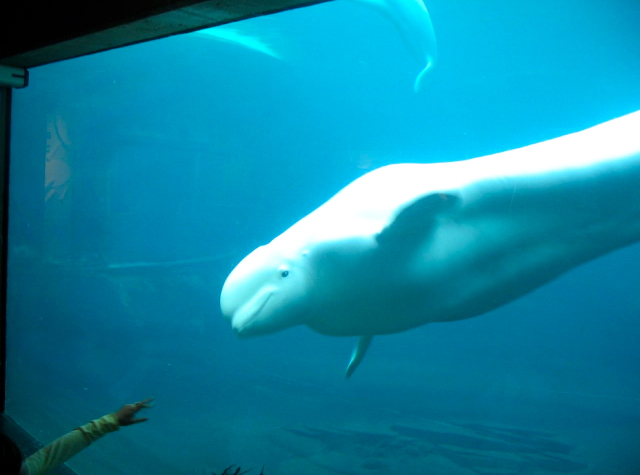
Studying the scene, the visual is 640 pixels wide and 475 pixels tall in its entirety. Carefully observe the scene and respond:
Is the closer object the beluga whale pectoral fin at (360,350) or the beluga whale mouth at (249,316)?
the beluga whale mouth at (249,316)

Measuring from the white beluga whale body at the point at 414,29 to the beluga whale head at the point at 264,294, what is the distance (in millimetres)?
6759

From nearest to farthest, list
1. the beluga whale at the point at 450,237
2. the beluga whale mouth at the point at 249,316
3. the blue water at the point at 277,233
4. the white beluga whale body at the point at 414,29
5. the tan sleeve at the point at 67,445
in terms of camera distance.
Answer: the tan sleeve at the point at 67,445
the beluga whale at the point at 450,237
the beluga whale mouth at the point at 249,316
the blue water at the point at 277,233
the white beluga whale body at the point at 414,29

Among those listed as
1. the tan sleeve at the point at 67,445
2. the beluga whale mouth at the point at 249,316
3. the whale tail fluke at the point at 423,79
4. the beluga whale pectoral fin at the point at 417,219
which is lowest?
the tan sleeve at the point at 67,445

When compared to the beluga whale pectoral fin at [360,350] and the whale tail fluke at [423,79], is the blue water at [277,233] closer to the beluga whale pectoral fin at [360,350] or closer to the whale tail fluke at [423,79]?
the whale tail fluke at [423,79]

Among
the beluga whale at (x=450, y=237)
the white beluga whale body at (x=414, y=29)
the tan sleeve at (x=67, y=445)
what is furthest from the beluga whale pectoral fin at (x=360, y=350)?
the white beluga whale body at (x=414, y=29)

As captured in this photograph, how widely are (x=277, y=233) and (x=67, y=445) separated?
573 centimetres

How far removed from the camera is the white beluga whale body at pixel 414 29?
9180mm

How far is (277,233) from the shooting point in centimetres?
791

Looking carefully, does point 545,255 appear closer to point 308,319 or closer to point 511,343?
point 308,319

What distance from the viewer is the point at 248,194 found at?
8.30 m

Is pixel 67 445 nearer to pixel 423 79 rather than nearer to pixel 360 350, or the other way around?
pixel 360 350

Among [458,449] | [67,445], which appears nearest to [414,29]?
[458,449]

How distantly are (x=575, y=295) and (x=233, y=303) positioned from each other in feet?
15.3

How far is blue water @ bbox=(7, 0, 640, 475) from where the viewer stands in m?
5.32
